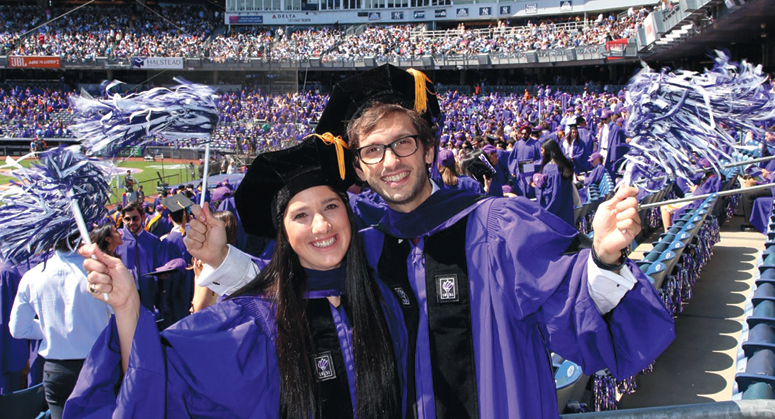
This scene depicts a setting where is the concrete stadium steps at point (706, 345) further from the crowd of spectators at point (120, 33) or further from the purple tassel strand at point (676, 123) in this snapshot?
the crowd of spectators at point (120, 33)

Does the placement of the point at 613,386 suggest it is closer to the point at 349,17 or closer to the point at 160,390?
the point at 160,390

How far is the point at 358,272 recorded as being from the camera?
1.99 m

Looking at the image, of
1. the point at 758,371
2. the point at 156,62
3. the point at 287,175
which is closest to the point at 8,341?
the point at 287,175

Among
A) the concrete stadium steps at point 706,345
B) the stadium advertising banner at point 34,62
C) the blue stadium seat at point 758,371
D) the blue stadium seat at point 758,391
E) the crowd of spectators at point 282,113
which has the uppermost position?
the stadium advertising banner at point 34,62

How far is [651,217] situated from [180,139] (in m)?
8.28

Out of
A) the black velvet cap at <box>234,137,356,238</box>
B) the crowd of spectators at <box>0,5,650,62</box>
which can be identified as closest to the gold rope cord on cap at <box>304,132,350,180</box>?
the black velvet cap at <box>234,137,356,238</box>

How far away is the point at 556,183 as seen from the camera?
7.04m

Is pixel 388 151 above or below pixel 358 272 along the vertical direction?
above

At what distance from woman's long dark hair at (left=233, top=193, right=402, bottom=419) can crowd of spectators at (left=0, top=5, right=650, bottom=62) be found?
36243 mm

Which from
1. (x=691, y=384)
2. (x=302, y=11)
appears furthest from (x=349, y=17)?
(x=691, y=384)

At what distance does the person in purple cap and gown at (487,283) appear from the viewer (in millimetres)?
1745

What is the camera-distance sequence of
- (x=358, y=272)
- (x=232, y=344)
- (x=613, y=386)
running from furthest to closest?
(x=613, y=386), (x=358, y=272), (x=232, y=344)

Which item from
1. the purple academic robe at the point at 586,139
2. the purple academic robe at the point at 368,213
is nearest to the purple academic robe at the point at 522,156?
the purple academic robe at the point at 586,139

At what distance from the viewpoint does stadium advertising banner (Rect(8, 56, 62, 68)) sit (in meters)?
42.3
